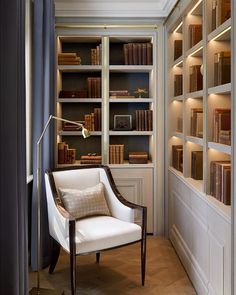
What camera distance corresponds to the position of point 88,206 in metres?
3.35

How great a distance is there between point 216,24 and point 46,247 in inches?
95.4

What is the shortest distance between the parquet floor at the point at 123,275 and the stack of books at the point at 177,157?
0.85 metres

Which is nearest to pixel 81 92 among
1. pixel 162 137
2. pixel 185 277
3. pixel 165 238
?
pixel 162 137

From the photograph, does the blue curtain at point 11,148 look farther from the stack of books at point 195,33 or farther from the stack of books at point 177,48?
the stack of books at point 177,48

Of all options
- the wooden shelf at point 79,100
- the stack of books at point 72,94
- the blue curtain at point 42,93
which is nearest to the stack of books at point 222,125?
the blue curtain at point 42,93

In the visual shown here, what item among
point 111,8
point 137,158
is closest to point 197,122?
point 137,158

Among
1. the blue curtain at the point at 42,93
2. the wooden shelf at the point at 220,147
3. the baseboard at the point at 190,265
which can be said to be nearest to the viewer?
the wooden shelf at the point at 220,147

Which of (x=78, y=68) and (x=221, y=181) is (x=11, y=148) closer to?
(x=221, y=181)

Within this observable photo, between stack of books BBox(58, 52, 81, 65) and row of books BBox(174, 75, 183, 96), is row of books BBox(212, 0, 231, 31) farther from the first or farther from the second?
stack of books BBox(58, 52, 81, 65)

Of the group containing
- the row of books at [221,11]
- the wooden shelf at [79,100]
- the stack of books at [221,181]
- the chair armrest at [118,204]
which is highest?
the row of books at [221,11]

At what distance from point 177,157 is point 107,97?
41.9 inches

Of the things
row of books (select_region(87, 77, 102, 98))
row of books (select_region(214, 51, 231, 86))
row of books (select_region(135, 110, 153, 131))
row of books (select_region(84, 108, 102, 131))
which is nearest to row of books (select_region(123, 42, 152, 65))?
row of books (select_region(87, 77, 102, 98))

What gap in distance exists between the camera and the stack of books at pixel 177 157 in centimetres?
393

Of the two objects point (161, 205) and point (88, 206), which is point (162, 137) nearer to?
point (161, 205)
